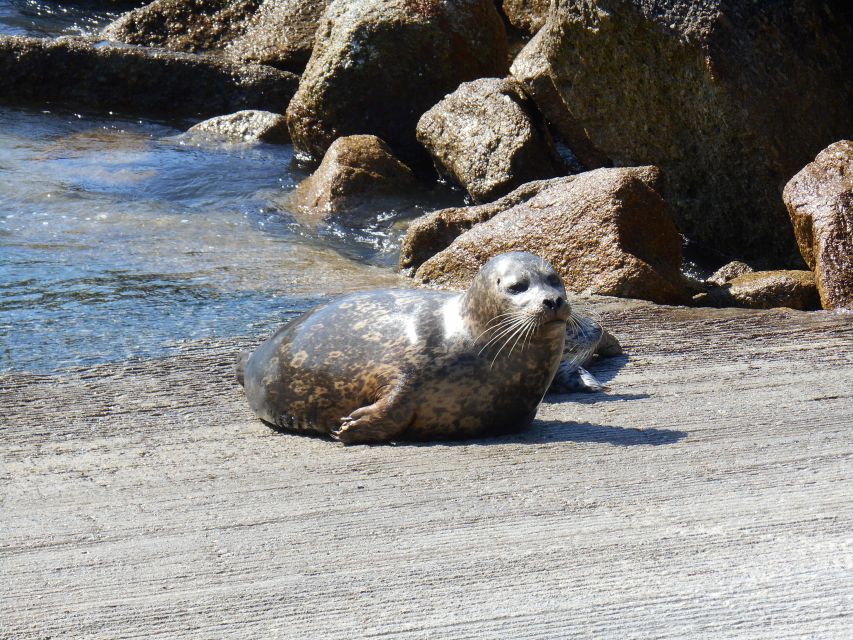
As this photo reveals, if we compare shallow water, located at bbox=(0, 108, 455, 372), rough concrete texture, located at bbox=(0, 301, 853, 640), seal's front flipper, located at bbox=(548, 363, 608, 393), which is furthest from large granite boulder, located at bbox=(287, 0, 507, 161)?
rough concrete texture, located at bbox=(0, 301, 853, 640)

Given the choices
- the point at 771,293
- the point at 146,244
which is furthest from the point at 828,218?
the point at 146,244

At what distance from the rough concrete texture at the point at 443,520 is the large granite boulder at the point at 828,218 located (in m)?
2.03

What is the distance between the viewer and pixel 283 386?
506cm

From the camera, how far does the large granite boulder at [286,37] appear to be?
52.4 ft

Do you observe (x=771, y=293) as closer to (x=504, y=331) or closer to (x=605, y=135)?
(x=605, y=135)

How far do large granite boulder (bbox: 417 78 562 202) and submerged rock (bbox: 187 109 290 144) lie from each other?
3062 mm

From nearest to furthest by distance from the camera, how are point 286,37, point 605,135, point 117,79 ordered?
point 605,135, point 117,79, point 286,37

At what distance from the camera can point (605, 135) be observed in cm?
1005

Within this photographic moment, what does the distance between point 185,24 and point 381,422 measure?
45.9 ft

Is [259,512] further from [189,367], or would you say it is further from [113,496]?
[189,367]

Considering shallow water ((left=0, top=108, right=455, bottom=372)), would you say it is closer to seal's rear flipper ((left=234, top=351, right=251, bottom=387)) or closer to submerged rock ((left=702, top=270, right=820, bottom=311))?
seal's rear flipper ((left=234, top=351, right=251, bottom=387))

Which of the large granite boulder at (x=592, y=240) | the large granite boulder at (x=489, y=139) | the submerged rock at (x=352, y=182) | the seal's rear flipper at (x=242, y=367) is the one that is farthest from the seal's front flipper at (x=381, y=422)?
the submerged rock at (x=352, y=182)

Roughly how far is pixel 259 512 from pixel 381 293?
1.59 meters

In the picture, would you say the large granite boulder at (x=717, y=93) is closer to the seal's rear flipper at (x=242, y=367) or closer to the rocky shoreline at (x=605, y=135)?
the rocky shoreline at (x=605, y=135)
